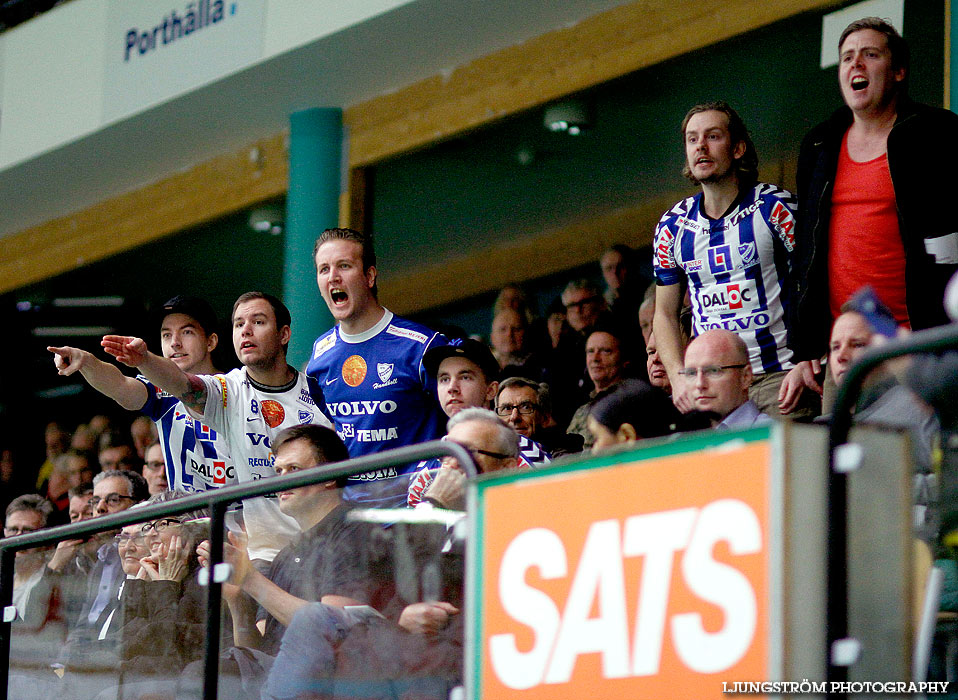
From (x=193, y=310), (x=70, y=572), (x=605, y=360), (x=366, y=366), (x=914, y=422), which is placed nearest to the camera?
(x=914, y=422)

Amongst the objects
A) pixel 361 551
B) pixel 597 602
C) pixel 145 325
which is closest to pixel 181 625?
pixel 361 551

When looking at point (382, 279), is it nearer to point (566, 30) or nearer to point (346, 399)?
point (566, 30)

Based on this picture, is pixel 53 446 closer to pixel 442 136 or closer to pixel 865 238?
pixel 442 136

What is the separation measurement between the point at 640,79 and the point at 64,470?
13.3 ft

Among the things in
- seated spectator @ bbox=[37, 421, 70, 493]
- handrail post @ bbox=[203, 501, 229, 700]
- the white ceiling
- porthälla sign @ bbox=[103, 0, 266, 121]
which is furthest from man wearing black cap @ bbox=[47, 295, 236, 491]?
seated spectator @ bbox=[37, 421, 70, 493]

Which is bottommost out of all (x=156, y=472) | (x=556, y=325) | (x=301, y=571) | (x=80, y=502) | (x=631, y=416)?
(x=301, y=571)

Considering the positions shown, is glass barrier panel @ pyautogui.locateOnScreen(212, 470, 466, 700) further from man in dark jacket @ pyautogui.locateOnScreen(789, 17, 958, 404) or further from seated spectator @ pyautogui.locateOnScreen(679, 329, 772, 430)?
man in dark jacket @ pyautogui.locateOnScreen(789, 17, 958, 404)

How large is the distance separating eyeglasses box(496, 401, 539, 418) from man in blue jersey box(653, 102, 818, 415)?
0.62m

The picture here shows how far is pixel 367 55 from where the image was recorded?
7.84 meters

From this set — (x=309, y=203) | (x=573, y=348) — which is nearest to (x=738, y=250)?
(x=573, y=348)

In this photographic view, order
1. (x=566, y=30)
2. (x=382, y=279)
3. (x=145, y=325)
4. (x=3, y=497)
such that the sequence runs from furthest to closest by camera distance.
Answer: (x=145, y=325) → (x=382, y=279) → (x=3, y=497) → (x=566, y=30)

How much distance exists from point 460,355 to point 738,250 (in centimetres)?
108

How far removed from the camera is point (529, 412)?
17.4ft

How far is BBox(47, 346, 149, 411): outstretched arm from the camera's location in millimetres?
5023
